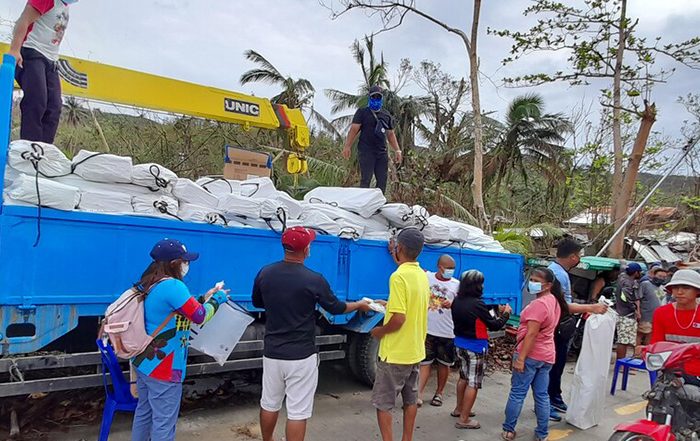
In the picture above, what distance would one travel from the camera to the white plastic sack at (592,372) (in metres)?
4.55

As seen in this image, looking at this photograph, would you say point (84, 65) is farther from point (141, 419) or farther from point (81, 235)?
point (141, 419)

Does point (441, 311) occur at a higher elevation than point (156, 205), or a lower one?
lower

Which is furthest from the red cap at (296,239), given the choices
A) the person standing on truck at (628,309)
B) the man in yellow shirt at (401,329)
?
the person standing on truck at (628,309)

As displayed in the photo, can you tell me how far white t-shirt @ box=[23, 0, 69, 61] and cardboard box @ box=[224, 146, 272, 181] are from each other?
216cm

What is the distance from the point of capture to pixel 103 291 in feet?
Answer: 11.0

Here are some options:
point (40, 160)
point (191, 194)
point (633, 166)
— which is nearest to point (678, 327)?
point (191, 194)

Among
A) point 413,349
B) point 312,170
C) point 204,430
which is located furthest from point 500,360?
point 312,170

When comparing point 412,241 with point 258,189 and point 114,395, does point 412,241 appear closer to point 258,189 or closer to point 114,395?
point 258,189

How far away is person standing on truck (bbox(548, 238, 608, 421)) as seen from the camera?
14.9ft

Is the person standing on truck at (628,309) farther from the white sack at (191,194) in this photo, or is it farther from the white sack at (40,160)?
the white sack at (40,160)

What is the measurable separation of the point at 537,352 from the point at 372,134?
3252 mm

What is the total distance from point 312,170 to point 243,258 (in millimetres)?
9079

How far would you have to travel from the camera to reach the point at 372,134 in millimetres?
6312

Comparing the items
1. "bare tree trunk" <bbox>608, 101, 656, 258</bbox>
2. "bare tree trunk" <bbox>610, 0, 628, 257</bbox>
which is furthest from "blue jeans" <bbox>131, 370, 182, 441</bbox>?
"bare tree trunk" <bbox>610, 0, 628, 257</bbox>
